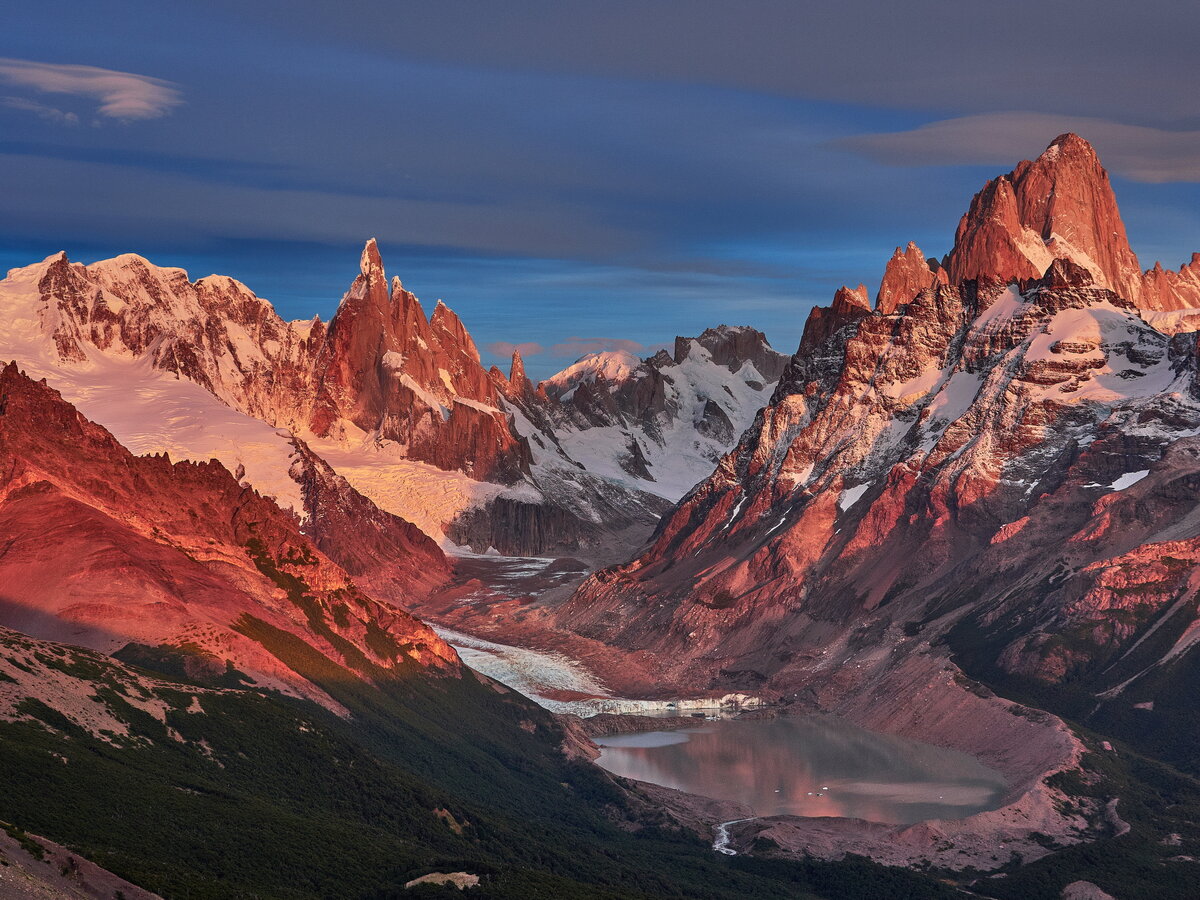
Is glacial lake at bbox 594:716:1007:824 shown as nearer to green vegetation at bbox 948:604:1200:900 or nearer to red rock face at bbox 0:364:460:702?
green vegetation at bbox 948:604:1200:900

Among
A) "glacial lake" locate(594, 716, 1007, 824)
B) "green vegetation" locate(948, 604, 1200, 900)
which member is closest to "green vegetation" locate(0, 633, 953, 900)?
"green vegetation" locate(948, 604, 1200, 900)

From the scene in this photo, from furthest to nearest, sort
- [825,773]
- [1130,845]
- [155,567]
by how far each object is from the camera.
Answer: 1. [825,773]
2. [155,567]
3. [1130,845]

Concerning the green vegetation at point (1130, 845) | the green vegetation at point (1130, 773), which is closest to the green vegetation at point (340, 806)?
the green vegetation at point (1130, 845)

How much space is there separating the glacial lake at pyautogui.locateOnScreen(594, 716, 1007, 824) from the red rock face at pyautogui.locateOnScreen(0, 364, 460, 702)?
2632 centimetres

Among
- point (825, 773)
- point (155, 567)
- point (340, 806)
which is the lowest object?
point (825, 773)

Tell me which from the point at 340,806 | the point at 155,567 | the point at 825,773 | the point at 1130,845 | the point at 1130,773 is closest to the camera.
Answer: the point at 340,806

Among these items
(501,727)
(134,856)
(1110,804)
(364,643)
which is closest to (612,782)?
(501,727)

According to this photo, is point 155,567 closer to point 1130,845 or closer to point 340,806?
point 340,806

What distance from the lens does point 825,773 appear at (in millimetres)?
174000

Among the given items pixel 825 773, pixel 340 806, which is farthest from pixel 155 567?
pixel 825 773

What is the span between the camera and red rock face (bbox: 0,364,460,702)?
138m

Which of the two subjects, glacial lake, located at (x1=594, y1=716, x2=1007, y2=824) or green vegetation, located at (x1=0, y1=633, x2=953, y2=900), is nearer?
green vegetation, located at (x1=0, y1=633, x2=953, y2=900)

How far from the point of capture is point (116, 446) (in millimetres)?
183625

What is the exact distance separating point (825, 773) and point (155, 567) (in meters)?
68.4
